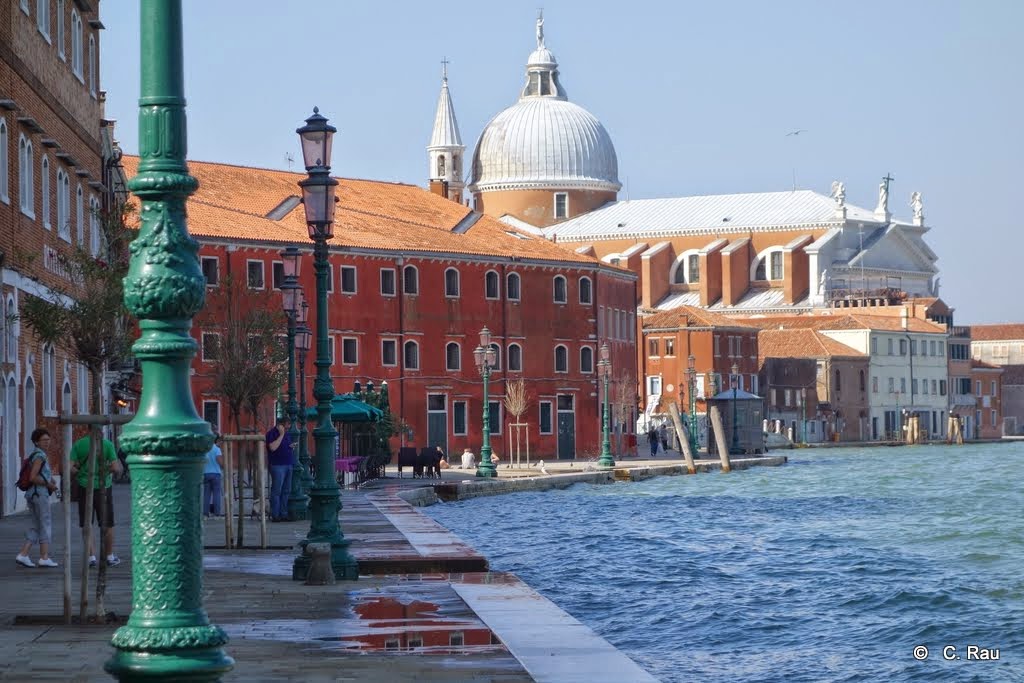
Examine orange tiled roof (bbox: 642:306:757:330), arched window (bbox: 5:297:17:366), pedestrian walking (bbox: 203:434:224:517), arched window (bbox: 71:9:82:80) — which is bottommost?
pedestrian walking (bbox: 203:434:224:517)

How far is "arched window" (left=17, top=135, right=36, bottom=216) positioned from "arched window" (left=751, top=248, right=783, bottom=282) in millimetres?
77843

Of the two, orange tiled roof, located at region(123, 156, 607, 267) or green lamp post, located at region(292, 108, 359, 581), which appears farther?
orange tiled roof, located at region(123, 156, 607, 267)

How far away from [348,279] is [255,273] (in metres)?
3.65

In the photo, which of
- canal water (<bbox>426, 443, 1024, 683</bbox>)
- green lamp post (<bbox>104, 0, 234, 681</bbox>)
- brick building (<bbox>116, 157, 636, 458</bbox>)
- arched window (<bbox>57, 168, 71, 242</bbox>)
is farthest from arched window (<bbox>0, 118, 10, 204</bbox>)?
brick building (<bbox>116, 157, 636, 458</bbox>)

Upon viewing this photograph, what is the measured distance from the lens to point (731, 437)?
70.0 metres

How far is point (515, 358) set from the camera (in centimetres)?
6328

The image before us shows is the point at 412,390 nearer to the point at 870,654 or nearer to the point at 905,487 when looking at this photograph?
the point at 905,487

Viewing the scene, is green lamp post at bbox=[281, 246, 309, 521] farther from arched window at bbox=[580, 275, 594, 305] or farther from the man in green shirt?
arched window at bbox=[580, 275, 594, 305]

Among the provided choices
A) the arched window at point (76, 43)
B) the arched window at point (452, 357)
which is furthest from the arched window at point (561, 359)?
the arched window at point (76, 43)

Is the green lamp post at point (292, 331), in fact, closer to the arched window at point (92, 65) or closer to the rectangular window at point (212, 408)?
the arched window at point (92, 65)

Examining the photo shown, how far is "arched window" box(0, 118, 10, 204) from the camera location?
22281 mm

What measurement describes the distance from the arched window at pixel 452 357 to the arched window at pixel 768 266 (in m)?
41.3

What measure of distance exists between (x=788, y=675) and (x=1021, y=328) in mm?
128788

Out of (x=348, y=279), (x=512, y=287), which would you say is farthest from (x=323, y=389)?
(x=512, y=287)
